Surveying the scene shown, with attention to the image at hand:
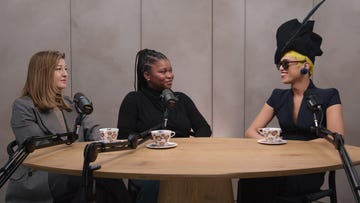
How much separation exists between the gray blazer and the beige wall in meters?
0.90

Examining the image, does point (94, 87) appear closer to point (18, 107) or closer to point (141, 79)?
point (141, 79)

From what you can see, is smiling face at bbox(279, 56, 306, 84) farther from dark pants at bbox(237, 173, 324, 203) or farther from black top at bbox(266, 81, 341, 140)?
dark pants at bbox(237, 173, 324, 203)

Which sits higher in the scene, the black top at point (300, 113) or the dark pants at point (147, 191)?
the black top at point (300, 113)

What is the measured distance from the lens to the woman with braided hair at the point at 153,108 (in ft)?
8.89

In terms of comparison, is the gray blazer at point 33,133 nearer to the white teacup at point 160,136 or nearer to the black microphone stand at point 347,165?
the white teacup at point 160,136

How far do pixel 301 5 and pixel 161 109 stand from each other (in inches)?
58.5

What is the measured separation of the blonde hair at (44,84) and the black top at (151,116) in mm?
368

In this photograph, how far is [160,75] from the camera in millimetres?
2850

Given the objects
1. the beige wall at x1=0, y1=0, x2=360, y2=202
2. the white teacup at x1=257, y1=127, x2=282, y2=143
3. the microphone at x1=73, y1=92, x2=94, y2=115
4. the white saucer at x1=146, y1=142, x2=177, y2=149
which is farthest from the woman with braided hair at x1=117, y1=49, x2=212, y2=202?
the microphone at x1=73, y1=92, x2=94, y2=115

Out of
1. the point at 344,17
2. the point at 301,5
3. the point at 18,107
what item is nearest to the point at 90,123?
the point at 18,107

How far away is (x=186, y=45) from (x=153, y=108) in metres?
0.89

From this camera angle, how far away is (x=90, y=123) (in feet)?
8.61

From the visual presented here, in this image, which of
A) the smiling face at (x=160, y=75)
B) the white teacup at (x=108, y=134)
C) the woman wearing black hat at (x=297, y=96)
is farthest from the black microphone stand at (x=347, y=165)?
the smiling face at (x=160, y=75)

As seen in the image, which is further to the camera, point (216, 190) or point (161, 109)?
point (161, 109)
